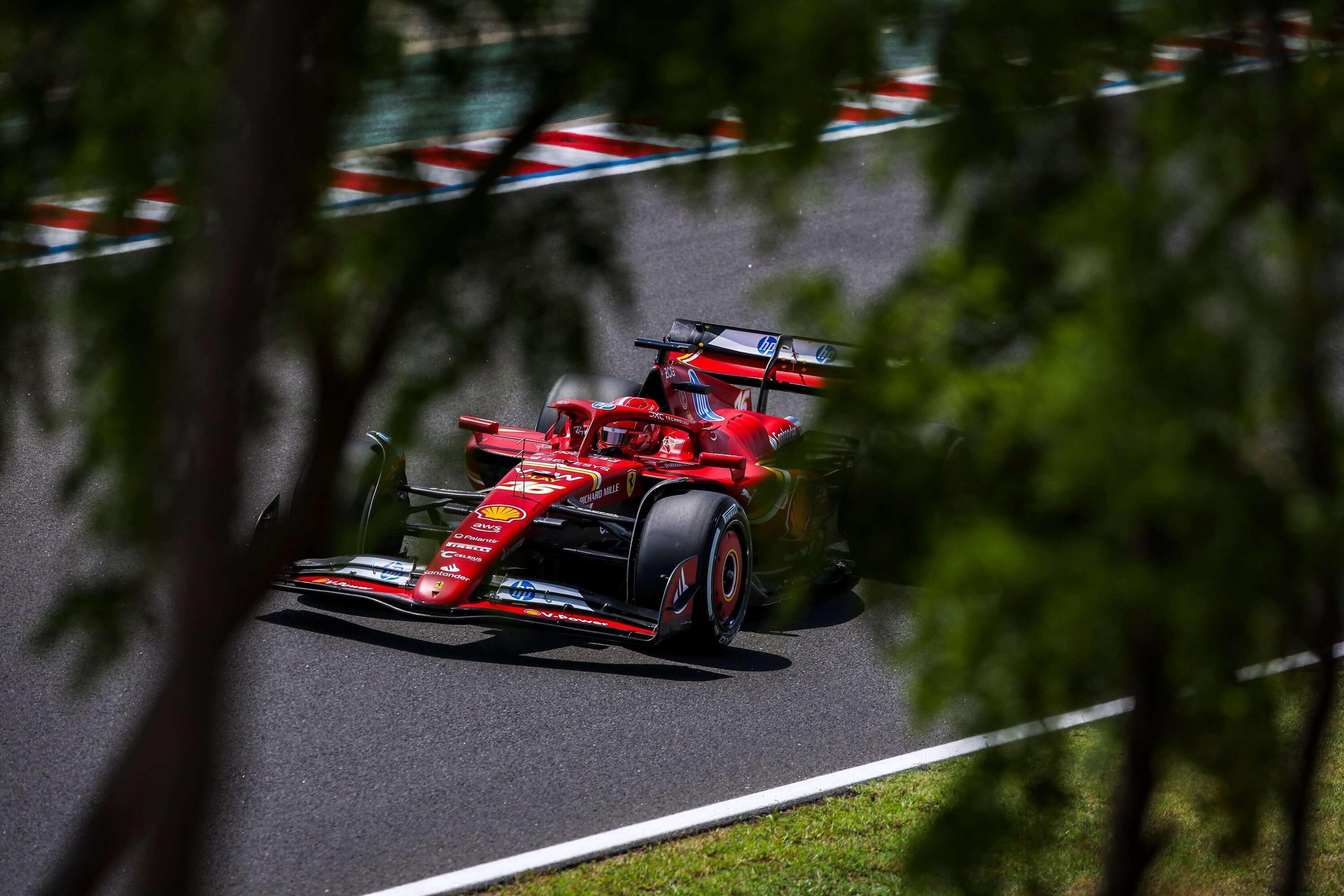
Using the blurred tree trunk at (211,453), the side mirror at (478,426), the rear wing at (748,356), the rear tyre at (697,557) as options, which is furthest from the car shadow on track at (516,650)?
the blurred tree trunk at (211,453)

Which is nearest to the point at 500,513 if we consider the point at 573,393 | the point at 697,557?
the point at 697,557

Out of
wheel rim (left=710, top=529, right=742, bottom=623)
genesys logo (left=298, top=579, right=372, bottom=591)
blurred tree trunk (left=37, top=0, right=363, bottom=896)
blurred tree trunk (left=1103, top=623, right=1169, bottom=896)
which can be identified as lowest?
wheel rim (left=710, top=529, right=742, bottom=623)

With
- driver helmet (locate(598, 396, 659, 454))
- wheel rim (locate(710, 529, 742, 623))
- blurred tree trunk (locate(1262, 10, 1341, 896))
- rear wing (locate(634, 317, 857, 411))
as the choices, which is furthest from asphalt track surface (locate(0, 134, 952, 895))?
blurred tree trunk (locate(1262, 10, 1341, 896))

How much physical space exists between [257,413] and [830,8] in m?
1.25

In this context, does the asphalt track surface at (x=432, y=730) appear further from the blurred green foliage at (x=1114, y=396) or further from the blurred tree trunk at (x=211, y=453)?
the blurred tree trunk at (x=211, y=453)

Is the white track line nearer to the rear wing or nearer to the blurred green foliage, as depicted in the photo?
the blurred green foliage

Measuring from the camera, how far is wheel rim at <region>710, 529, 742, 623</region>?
7.33 metres

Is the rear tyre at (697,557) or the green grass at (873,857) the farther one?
the rear tyre at (697,557)

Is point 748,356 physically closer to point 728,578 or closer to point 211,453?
point 728,578

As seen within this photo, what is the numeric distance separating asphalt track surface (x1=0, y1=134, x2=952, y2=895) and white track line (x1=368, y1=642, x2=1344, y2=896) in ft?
0.24

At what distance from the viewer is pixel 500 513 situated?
7301 mm

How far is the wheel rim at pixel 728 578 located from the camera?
7.33 m

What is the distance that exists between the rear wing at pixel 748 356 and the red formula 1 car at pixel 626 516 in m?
0.02

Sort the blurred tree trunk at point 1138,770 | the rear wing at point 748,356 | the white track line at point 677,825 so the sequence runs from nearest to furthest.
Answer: the blurred tree trunk at point 1138,770 → the white track line at point 677,825 → the rear wing at point 748,356
